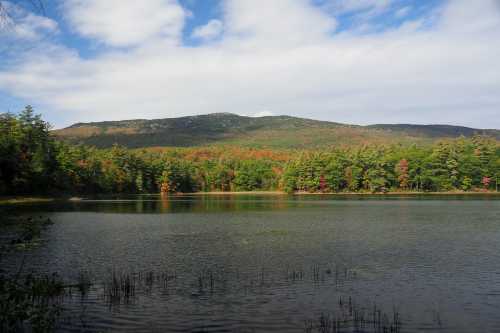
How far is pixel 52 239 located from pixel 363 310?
28.2m

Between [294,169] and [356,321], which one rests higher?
[294,169]

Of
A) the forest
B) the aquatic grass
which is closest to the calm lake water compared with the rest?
the aquatic grass

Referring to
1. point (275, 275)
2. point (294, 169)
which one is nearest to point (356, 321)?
point (275, 275)

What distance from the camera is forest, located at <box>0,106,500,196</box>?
9919 cm

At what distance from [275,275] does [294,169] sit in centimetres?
13225

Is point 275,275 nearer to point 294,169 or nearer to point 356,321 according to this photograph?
point 356,321

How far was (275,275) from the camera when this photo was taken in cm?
2406

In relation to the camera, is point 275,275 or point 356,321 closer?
point 356,321

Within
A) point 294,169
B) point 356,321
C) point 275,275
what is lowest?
point 275,275

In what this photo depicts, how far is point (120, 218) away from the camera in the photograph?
57.3 m

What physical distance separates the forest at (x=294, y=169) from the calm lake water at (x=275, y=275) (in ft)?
200

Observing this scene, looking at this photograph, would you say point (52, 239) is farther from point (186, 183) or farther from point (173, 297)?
point (186, 183)

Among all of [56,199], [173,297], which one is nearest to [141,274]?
[173,297]

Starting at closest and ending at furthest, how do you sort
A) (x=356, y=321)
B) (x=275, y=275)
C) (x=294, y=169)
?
(x=356, y=321) → (x=275, y=275) → (x=294, y=169)
